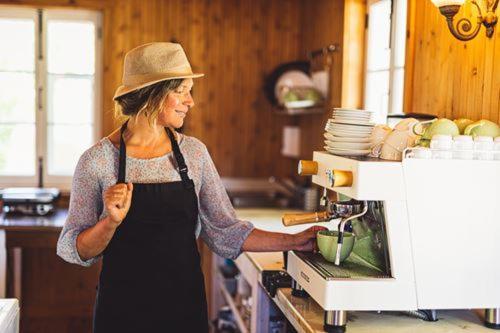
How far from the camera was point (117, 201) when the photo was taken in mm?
1735

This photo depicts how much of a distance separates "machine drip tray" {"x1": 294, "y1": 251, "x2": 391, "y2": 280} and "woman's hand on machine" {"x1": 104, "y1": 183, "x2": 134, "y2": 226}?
1.86 ft

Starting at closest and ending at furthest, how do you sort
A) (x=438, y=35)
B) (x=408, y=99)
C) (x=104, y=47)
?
(x=438, y=35) → (x=408, y=99) → (x=104, y=47)

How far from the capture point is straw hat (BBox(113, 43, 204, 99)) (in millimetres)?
1933

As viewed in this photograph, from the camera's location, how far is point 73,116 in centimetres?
483

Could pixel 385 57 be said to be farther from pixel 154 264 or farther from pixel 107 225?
pixel 107 225

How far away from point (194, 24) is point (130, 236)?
3124 mm

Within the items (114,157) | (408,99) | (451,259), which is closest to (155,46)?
(114,157)

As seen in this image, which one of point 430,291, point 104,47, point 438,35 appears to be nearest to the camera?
point 430,291

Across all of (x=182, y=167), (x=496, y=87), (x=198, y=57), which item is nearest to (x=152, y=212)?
(x=182, y=167)

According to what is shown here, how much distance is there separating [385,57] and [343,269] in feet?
6.29

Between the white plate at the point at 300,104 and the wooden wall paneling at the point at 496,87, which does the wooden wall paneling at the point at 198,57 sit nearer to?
the white plate at the point at 300,104

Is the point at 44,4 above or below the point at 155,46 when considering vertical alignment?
above

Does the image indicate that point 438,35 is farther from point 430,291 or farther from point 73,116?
point 73,116

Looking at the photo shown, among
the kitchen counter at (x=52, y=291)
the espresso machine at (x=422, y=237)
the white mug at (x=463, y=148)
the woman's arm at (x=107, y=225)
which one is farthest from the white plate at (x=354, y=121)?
the kitchen counter at (x=52, y=291)
